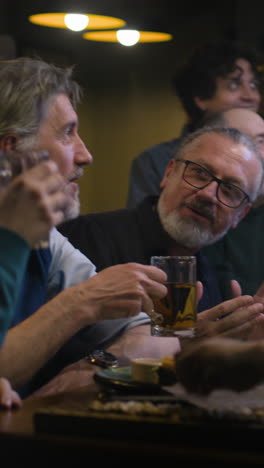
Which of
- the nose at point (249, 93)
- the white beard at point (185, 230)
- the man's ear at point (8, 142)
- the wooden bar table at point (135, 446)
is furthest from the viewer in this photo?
the nose at point (249, 93)

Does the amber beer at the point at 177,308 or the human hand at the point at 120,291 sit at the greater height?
the human hand at the point at 120,291

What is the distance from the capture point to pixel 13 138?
1.81 metres

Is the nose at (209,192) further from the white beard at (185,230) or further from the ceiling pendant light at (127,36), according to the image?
the ceiling pendant light at (127,36)

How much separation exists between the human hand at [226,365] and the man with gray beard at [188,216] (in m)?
1.32

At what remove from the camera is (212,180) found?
8.36ft

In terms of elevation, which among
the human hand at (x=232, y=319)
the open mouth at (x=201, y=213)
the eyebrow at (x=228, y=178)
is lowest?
the human hand at (x=232, y=319)

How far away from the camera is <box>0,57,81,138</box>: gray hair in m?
A: 1.81

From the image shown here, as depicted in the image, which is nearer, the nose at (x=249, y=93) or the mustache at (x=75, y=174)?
the mustache at (x=75, y=174)

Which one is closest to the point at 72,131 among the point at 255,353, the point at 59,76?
the point at 59,76

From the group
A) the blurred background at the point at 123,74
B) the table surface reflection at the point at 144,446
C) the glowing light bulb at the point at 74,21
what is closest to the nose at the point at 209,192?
the table surface reflection at the point at 144,446

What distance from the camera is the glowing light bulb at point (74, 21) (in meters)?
4.12

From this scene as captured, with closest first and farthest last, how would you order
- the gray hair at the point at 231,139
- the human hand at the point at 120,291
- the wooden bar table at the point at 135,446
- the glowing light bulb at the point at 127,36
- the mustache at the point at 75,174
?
the wooden bar table at the point at 135,446 < the human hand at the point at 120,291 < the mustache at the point at 75,174 < the gray hair at the point at 231,139 < the glowing light bulb at the point at 127,36

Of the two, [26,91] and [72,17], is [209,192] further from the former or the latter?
[72,17]

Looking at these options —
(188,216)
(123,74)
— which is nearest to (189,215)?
(188,216)
